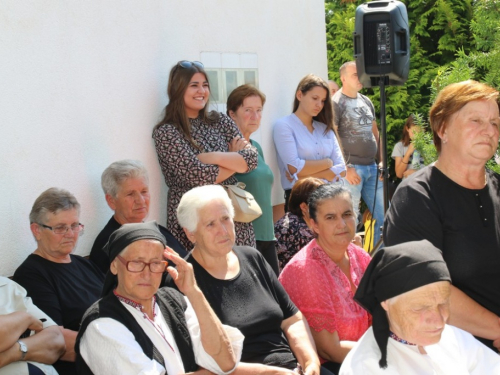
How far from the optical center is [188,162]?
4648 millimetres

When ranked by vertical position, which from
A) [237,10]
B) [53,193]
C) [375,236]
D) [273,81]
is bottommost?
[375,236]

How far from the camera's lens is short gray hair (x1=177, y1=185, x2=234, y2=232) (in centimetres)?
371

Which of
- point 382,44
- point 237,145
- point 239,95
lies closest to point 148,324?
point 237,145

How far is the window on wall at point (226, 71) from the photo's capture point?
5.76m

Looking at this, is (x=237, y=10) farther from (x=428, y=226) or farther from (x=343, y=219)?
(x=428, y=226)

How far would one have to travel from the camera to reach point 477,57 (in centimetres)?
421

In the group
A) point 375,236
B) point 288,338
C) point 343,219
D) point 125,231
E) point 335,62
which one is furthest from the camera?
point 335,62

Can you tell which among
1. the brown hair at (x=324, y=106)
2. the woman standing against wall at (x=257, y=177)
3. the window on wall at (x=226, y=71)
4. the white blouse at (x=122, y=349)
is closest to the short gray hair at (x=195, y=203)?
the white blouse at (x=122, y=349)

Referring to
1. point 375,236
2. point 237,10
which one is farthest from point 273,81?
point 375,236

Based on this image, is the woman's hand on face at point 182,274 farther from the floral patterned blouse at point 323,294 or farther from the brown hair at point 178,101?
the brown hair at point 178,101

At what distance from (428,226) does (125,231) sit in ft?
4.39

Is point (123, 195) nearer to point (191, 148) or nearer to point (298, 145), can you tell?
point (191, 148)

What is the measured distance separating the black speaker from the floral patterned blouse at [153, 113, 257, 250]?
2173 millimetres

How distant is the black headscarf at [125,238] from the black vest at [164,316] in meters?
0.10
